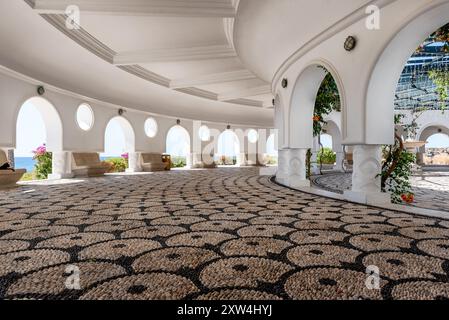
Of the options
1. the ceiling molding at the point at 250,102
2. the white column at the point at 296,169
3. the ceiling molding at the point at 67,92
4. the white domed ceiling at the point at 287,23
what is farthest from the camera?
the ceiling molding at the point at 250,102

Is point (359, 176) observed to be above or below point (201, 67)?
below

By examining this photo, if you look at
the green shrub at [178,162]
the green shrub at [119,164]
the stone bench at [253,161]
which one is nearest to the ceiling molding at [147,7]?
the green shrub at [119,164]

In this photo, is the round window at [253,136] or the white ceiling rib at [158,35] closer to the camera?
the white ceiling rib at [158,35]

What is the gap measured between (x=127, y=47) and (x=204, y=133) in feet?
31.9

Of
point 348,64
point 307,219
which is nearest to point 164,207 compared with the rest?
point 307,219

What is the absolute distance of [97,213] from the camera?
3.25 meters

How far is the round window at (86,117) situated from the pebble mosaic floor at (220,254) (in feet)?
26.8

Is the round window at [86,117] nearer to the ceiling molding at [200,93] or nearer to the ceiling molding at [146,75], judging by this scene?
Result: the ceiling molding at [146,75]

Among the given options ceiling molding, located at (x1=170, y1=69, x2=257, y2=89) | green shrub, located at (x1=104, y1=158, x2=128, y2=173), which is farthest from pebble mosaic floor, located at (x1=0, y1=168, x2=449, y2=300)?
green shrub, located at (x1=104, y1=158, x2=128, y2=173)

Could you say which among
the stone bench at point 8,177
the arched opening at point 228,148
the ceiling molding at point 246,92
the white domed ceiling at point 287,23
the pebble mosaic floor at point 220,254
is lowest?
the pebble mosaic floor at point 220,254

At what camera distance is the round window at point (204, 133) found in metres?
16.6

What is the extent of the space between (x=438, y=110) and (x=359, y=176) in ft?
66.6

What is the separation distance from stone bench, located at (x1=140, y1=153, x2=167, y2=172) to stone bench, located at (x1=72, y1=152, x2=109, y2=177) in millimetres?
2621
